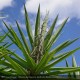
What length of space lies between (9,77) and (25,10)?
1161 mm

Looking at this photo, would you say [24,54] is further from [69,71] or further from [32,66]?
[69,71]

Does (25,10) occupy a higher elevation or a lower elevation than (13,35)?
higher

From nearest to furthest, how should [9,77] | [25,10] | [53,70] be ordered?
[9,77] < [53,70] < [25,10]

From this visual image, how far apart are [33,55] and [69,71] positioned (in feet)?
1.56

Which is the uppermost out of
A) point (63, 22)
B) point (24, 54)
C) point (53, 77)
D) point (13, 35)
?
point (63, 22)

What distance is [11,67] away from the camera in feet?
12.7

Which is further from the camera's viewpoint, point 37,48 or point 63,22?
point 63,22

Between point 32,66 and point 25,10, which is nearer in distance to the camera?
point 32,66

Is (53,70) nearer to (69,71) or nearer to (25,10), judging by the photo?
(69,71)

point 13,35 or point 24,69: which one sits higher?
point 13,35

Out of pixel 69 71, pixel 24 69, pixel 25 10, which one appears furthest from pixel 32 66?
pixel 25 10

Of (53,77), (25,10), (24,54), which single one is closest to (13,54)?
(24,54)

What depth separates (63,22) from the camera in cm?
475

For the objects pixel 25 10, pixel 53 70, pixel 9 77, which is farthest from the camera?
pixel 25 10
